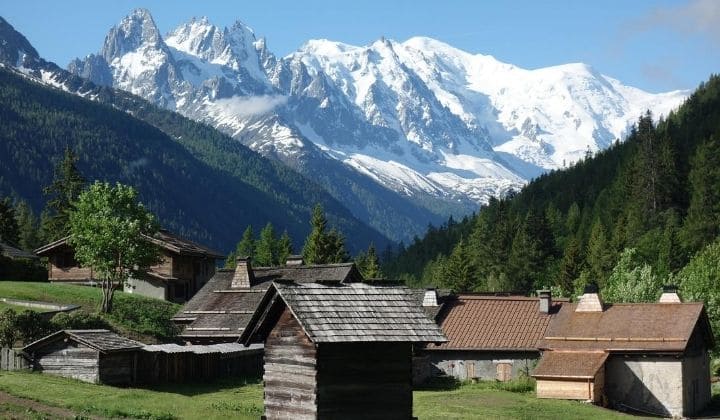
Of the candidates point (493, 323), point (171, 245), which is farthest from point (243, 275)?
point (493, 323)

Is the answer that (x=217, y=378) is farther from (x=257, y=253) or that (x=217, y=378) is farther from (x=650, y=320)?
(x=257, y=253)

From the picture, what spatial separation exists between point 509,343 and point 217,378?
1885cm

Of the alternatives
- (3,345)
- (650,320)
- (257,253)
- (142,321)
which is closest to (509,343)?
(650,320)

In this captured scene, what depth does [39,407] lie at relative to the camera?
42.2 metres

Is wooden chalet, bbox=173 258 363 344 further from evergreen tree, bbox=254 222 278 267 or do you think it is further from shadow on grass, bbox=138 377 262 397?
evergreen tree, bbox=254 222 278 267

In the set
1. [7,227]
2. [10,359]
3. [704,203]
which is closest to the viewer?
[10,359]

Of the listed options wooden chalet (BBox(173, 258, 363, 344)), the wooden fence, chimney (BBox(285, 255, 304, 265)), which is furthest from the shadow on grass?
chimney (BBox(285, 255, 304, 265))

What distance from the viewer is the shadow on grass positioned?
56.5 m

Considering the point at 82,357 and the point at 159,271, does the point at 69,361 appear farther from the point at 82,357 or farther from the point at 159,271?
the point at 159,271

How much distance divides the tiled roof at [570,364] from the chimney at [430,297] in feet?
43.4

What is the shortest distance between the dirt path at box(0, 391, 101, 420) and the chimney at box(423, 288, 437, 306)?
1439 inches

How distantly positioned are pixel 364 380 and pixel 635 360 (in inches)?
1094

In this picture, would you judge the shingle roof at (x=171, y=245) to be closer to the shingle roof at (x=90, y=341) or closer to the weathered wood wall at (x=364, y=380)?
the shingle roof at (x=90, y=341)

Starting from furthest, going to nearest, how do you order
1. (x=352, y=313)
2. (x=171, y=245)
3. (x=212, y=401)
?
1. (x=171, y=245)
2. (x=212, y=401)
3. (x=352, y=313)
